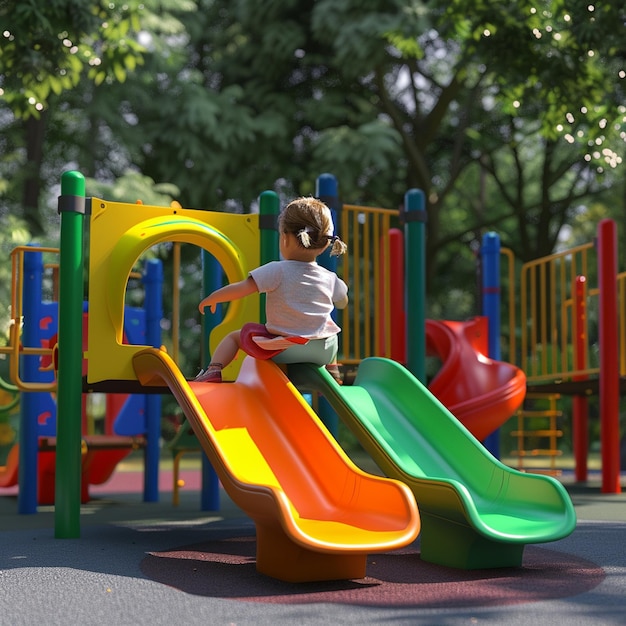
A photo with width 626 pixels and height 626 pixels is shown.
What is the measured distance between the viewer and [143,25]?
674 inches

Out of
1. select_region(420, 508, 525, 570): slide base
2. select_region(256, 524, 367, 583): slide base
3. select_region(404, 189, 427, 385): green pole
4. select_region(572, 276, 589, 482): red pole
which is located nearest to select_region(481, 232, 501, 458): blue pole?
select_region(572, 276, 589, 482): red pole

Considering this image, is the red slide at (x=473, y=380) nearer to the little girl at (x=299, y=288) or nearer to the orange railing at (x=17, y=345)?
the little girl at (x=299, y=288)

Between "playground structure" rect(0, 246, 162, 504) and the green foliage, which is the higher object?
the green foliage

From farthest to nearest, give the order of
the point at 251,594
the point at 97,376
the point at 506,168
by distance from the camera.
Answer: the point at 506,168 → the point at 97,376 → the point at 251,594

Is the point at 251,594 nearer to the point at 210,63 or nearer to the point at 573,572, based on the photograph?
the point at 573,572

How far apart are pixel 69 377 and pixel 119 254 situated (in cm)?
84

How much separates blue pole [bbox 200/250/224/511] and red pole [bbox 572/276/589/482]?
422 cm

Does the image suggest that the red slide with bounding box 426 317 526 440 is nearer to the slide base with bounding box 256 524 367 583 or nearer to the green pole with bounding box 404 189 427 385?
the green pole with bounding box 404 189 427 385

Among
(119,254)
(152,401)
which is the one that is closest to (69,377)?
(119,254)

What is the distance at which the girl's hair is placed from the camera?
5332 millimetres

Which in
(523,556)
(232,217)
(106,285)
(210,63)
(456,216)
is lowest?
(523,556)

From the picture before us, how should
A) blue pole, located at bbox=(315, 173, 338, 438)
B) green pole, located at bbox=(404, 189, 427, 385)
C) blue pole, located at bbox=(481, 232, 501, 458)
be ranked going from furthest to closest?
blue pole, located at bbox=(481, 232, 501, 458) → green pole, located at bbox=(404, 189, 427, 385) → blue pole, located at bbox=(315, 173, 338, 438)

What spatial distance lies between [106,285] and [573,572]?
10.8 feet

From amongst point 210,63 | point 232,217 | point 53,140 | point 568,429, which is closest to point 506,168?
point 568,429
